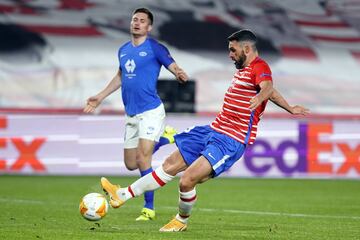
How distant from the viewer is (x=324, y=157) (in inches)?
767

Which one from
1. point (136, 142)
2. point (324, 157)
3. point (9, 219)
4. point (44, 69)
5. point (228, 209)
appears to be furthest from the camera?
point (44, 69)

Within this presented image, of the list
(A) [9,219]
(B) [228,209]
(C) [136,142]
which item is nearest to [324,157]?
(B) [228,209]

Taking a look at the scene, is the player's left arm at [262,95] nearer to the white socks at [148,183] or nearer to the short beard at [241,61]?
the short beard at [241,61]

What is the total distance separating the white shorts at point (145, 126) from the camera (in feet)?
37.6

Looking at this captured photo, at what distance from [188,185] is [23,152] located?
10.5 meters

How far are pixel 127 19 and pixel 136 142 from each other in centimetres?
1605

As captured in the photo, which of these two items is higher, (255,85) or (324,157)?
(255,85)

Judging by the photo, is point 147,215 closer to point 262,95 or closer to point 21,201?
point 262,95

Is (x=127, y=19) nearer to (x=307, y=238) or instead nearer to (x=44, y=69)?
(x=44, y=69)

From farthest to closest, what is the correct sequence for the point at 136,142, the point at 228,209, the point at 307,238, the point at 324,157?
the point at 324,157
the point at 228,209
the point at 136,142
the point at 307,238

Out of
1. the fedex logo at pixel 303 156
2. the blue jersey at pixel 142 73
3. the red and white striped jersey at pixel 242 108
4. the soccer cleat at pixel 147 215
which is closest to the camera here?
the red and white striped jersey at pixel 242 108

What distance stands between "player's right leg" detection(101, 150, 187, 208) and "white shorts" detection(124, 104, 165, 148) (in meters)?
1.75

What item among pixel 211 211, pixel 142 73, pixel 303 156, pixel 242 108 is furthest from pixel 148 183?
pixel 303 156

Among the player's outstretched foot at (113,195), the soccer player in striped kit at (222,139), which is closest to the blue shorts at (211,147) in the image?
the soccer player in striped kit at (222,139)
